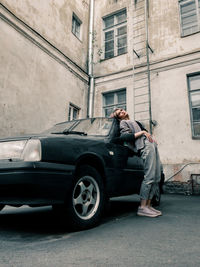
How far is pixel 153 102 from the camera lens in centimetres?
870

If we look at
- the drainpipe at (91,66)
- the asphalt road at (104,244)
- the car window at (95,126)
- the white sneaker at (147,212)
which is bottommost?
the asphalt road at (104,244)

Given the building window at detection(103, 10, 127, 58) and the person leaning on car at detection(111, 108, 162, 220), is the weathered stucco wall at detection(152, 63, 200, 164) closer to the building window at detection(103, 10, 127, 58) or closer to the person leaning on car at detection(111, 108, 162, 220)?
the building window at detection(103, 10, 127, 58)

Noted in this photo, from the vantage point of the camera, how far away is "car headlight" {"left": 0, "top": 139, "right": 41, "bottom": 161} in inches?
85.5

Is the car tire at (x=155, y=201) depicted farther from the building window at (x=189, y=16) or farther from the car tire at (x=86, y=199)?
the building window at (x=189, y=16)

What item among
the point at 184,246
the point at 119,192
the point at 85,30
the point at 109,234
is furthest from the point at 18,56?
the point at 184,246

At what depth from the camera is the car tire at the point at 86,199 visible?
2.38m

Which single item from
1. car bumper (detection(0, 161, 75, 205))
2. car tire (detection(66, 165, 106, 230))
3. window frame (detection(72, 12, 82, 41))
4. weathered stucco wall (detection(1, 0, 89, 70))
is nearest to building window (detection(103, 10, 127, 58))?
weathered stucco wall (detection(1, 0, 89, 70))

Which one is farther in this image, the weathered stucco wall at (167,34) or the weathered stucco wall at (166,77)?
the weathered stucco wall at (167,34)

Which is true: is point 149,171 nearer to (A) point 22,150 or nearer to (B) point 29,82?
(A) point 22,150

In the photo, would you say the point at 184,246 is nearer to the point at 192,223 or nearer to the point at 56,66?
the point at 192,223

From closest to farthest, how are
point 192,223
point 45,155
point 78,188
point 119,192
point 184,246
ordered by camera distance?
point 184,246 → point 45,155 → point 78,188 → point 192,223 → point 119,192

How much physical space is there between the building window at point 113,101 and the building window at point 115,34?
1864mm

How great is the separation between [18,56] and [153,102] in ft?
16.8

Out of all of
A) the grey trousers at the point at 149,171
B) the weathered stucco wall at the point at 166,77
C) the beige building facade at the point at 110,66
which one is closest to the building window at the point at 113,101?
the beige building facade at the point at 110,66
